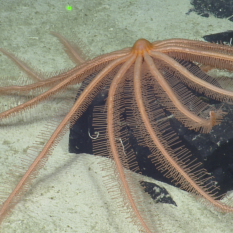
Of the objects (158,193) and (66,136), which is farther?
(66,136)

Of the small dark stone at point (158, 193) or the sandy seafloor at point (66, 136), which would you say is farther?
the small dark stone at point (158, 193)

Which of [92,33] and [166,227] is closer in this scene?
[166,227]

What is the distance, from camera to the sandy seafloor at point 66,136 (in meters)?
2.19

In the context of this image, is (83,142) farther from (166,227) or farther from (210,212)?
(210,212)

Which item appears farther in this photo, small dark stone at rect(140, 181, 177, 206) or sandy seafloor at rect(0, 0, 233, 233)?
small dark stone at rect(140, 181, 177, 206)

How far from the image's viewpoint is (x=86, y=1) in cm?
485

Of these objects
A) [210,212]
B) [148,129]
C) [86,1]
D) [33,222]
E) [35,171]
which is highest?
[86,1]

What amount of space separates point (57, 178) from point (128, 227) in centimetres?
80

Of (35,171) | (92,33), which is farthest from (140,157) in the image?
(92,33)

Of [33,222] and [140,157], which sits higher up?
[140,157]

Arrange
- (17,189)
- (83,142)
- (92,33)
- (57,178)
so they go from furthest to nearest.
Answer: (92,33) → (83,142) → (57,178) → (17,189)

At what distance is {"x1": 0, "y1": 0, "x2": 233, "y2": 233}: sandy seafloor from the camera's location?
2.19m

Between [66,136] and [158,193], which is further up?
[66,136]

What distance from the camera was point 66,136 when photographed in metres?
2.98
